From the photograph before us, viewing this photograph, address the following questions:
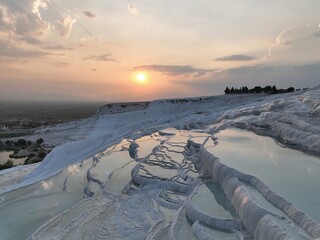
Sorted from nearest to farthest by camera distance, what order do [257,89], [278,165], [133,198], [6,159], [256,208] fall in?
[256,208]
[278,165]
[133,198]
[257,89]
[6,159]

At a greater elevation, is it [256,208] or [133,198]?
[256,208]

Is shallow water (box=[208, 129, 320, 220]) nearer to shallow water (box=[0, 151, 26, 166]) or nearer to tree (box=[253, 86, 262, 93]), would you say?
tree (box=[253, 86, 262, 93])

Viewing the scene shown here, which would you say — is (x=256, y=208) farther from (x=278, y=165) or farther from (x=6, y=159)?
(x=6, y=159)

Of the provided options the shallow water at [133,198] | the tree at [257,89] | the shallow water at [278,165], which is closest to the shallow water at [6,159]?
the shallow water at [133,198]

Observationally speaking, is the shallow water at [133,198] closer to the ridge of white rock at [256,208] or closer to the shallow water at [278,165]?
the shallow water at [278,165]

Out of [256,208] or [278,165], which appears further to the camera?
[278,165]

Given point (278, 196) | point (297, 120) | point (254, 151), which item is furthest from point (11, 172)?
point (278, 196)

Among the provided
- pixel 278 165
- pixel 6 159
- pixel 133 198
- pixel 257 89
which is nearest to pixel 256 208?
pixel 278 165

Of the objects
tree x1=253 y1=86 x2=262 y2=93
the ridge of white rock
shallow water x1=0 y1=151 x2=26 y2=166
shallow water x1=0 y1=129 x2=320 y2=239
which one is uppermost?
tree x1=253 y1=86 x2=262 y2=93

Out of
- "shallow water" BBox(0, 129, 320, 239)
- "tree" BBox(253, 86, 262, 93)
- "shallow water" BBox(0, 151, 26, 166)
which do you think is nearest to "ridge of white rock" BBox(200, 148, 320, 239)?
"shallow water" BBox(0, 129, 320, 239)
